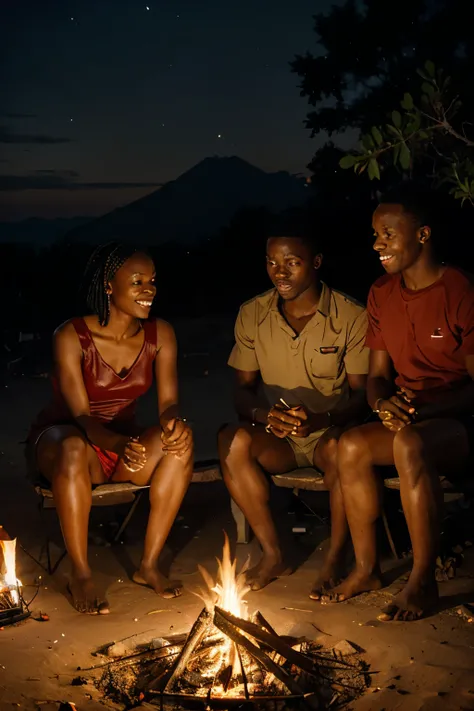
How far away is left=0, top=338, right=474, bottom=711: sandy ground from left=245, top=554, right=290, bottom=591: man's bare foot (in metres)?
0.05

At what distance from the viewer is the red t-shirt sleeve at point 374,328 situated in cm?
498

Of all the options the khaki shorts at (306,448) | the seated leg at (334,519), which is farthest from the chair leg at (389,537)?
the khaki shorts at (306,448)

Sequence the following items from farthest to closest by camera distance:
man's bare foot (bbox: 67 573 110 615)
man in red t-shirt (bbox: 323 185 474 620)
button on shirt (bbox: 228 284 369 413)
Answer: button on shirt (bbox: 228 284 369 413) < man's bare foot (bbox: 67 573 110 615) < man in red t-shirt (bbox: 323 185 474 620)

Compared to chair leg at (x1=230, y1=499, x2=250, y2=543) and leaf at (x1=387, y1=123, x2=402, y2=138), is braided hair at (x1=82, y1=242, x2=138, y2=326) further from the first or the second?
leaf at (x1=387, y1=123, x2=402, y2=138)

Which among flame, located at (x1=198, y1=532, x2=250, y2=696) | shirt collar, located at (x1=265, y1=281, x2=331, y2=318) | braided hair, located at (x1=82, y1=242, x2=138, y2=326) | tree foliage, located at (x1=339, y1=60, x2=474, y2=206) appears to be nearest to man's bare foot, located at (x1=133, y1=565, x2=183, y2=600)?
flame, located at (x1=198, y1=532, x2=250, y2=696)

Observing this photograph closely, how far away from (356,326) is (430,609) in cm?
163

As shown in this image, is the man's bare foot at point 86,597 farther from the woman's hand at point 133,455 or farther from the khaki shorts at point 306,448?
the khaki shorts at point 306,448

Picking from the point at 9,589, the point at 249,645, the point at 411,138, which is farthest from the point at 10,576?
the point at 411,138

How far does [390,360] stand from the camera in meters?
5.04

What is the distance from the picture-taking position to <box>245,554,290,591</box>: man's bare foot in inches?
190

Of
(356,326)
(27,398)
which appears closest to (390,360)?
(356,326)

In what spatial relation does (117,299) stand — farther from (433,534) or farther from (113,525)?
(433,534)

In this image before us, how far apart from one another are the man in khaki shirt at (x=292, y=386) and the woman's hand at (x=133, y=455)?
19.1 inches

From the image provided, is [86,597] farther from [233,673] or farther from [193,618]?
[233,673]
